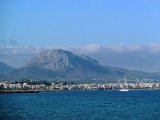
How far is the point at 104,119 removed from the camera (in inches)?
2655

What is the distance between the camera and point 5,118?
214ft

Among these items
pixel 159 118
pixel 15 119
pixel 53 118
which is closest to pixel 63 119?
pixel 53 118

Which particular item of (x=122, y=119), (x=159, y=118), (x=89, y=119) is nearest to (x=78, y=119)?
(x=89, y=119)

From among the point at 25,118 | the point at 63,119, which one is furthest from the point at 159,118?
the point at 25,118

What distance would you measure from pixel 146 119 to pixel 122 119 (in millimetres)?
3250

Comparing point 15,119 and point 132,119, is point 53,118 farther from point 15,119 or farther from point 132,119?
point 132,119

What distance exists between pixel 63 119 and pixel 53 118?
131cm

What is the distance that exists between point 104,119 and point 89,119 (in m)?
1.87

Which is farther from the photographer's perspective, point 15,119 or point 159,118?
point 159,118

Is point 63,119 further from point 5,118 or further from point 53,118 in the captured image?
point 5,118

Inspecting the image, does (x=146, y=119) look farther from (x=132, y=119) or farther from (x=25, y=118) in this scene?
(x=25, y=118)

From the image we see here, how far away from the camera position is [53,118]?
68438 millimetres

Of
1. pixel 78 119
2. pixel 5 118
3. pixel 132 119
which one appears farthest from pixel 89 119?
pixel 5 118

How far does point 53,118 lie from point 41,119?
214 cm
